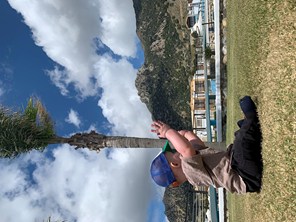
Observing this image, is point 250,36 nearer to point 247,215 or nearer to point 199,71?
point 247,215

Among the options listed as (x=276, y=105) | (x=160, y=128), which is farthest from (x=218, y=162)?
(x=276, y=105)

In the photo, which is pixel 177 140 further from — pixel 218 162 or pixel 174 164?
pixel 218 162

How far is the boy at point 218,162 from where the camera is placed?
19.3 ft

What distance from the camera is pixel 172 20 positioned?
10200cm

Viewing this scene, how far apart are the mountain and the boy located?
72.5 meters

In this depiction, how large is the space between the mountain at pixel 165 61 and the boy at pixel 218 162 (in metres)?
72.5

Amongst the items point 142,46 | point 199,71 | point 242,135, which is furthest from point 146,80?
point 242,135

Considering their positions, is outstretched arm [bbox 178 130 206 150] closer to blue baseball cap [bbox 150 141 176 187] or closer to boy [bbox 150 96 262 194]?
boy [bbox 150 96 262 194]

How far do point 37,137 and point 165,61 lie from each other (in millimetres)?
86515

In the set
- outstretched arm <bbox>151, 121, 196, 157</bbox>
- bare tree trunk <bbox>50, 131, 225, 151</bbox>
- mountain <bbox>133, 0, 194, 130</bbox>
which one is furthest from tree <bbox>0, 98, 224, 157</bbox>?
mountain <bbox>133, 0, 194, 130</bbox>

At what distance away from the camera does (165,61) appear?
96688 millimetres

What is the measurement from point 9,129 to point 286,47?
8.26m

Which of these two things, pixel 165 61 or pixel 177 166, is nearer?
pixel 177 166

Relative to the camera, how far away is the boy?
5.88 metres
